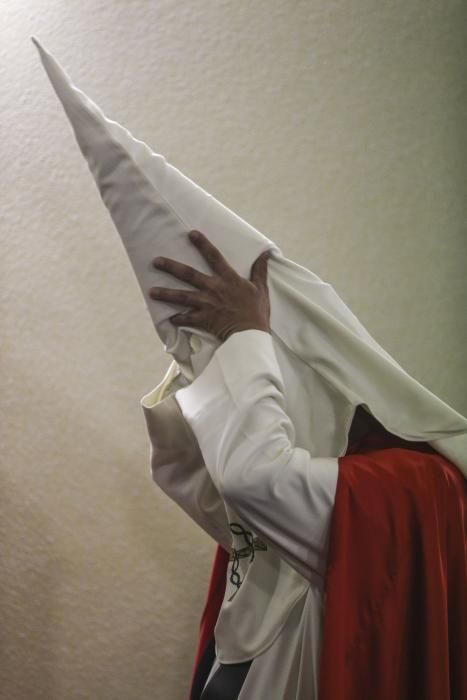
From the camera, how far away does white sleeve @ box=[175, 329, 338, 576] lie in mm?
613

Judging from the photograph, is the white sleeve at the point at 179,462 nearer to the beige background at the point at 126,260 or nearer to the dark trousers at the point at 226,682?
the dark trousers at the point at 226,682

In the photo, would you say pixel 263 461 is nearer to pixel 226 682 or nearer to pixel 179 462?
pixel 179 462

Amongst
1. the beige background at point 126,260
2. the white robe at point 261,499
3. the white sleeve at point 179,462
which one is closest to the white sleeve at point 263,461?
the white robe at point 261,499

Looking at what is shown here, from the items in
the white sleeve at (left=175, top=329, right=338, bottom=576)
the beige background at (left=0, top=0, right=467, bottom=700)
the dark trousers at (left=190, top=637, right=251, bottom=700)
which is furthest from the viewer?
the beige background at (left=0, top=0, right=467, bottom=700)

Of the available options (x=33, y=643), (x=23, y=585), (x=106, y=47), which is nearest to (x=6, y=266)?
(x=106, y=47)

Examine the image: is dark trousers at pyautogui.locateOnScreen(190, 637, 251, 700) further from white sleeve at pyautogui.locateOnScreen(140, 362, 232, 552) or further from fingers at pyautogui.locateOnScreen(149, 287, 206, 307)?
fingers at pyautogui.locateOnScreen(149, 287, 206, 307)

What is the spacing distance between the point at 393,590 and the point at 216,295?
14.9 inches

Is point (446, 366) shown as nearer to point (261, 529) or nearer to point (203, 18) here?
point (261, 529)

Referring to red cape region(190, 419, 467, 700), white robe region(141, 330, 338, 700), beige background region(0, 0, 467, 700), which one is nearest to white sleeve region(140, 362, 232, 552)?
white robe region(141, 330, 338, 700)

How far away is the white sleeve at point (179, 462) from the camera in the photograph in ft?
2.75

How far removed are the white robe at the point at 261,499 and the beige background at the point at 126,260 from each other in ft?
2.17

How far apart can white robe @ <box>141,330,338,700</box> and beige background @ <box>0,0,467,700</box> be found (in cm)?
66

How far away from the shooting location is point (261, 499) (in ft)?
2.01

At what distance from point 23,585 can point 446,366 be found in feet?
3.84
